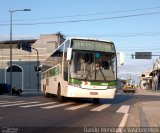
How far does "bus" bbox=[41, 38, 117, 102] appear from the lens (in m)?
24.7

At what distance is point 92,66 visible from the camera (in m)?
25.0

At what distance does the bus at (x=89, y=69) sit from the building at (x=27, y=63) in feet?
182

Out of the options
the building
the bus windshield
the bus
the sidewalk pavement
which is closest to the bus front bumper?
the bus

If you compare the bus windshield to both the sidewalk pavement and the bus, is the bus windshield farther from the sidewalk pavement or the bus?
the sidewalk pavement

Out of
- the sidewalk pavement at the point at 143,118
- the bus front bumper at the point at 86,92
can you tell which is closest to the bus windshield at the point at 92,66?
the bus front bumper at the point at 86,92

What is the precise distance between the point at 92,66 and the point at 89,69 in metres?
0.27

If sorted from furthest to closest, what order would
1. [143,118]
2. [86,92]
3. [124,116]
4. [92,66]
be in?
[92,66] → [86,92] → [124,116] → [143,118]

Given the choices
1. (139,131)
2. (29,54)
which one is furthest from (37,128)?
(29,54)

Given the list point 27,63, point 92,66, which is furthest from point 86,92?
point 27,63

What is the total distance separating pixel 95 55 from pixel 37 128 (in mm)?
13226

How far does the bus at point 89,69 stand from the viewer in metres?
24.7

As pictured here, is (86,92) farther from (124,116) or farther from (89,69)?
(124,116)

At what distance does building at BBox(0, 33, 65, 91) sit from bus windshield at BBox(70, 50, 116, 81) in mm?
55877

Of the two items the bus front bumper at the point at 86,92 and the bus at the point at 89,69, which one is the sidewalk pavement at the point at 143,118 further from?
the bus at the point at 89,69
